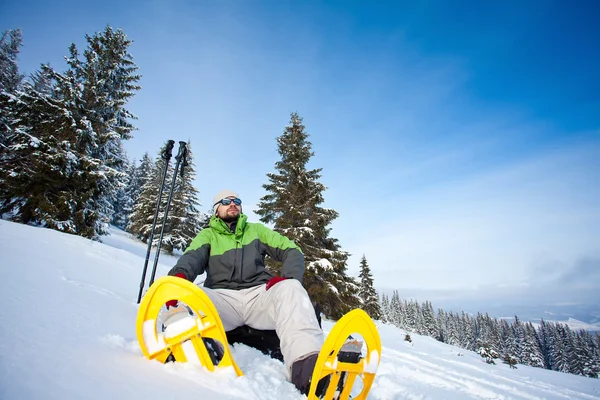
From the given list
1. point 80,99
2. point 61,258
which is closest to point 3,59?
point 80,99

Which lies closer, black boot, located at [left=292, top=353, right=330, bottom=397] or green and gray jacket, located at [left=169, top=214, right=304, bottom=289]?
black boot, located at [left=292, top=353, right=330, bottom=397]

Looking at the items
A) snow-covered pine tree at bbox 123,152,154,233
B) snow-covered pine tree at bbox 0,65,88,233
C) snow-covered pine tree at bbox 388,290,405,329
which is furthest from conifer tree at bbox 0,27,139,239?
snow-covered pine tree at bbox 388,290,405,329

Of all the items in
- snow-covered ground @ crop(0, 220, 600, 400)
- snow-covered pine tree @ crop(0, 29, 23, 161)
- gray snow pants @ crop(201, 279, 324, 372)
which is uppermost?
snow-covered pine tree @ crop(0, 29, 23, 161)

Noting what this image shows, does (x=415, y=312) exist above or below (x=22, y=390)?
below

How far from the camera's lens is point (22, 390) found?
3.11ft

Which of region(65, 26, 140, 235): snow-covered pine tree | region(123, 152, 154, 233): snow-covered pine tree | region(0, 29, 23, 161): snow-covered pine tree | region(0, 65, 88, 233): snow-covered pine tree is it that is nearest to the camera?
region(0, 65, 88, 233): snow-covered pine tree

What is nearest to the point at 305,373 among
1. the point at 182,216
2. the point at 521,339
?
the point at 182,216

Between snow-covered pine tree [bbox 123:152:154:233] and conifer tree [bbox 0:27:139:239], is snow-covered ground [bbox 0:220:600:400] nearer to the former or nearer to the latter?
conifer tree [bbox 0:27:139:239]

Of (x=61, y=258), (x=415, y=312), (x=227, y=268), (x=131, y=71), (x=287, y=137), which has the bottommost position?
(x=415, y=312)

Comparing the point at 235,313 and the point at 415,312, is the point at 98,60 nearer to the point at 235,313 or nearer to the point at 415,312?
the point at 235,313

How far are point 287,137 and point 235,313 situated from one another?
1332 cm

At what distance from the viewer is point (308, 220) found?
12.4 metres

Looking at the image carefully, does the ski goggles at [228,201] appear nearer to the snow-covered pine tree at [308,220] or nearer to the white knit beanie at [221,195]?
the white knit beanie at [221,195]

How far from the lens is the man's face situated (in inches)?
121
